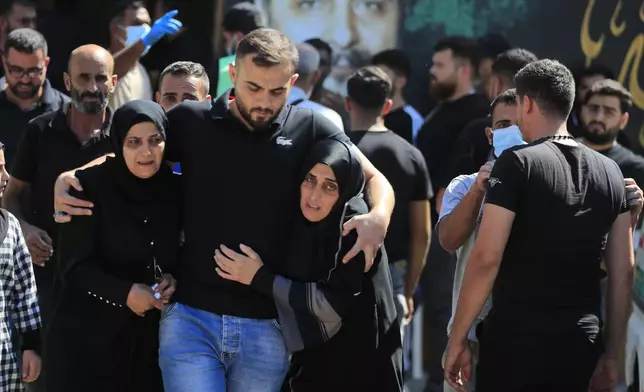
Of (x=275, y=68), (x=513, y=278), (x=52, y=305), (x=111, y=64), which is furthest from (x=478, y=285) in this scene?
(x=111, y=64)

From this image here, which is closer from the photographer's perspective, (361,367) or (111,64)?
(361,367)

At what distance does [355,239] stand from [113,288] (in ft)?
3.12

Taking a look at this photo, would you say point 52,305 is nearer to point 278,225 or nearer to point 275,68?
point 278,225

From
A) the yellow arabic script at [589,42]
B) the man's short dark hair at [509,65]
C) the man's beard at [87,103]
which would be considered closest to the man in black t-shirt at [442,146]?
the man's short dark hair at [509,65]

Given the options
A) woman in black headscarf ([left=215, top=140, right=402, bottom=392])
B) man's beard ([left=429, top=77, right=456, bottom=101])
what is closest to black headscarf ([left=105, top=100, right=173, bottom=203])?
woman in black headscarf ([left=215, top=140, right=402, bottom=392])

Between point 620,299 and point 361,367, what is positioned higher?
point 620,299

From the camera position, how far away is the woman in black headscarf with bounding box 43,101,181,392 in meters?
4.04

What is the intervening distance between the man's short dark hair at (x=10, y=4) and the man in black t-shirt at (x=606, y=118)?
4210 millimetres

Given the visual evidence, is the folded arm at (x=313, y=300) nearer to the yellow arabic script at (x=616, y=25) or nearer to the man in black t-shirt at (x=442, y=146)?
the man in black t-shirt at (x=442, y=146)

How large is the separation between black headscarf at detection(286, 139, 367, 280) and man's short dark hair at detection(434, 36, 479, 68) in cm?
363

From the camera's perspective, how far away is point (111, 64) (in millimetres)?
5688

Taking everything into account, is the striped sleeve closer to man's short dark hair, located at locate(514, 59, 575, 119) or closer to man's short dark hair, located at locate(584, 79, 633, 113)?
man's short dark hair, located at locate(514, 59, 575, 119)

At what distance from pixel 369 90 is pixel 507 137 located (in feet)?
5.41

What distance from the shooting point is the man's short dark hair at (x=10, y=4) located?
792 cm
